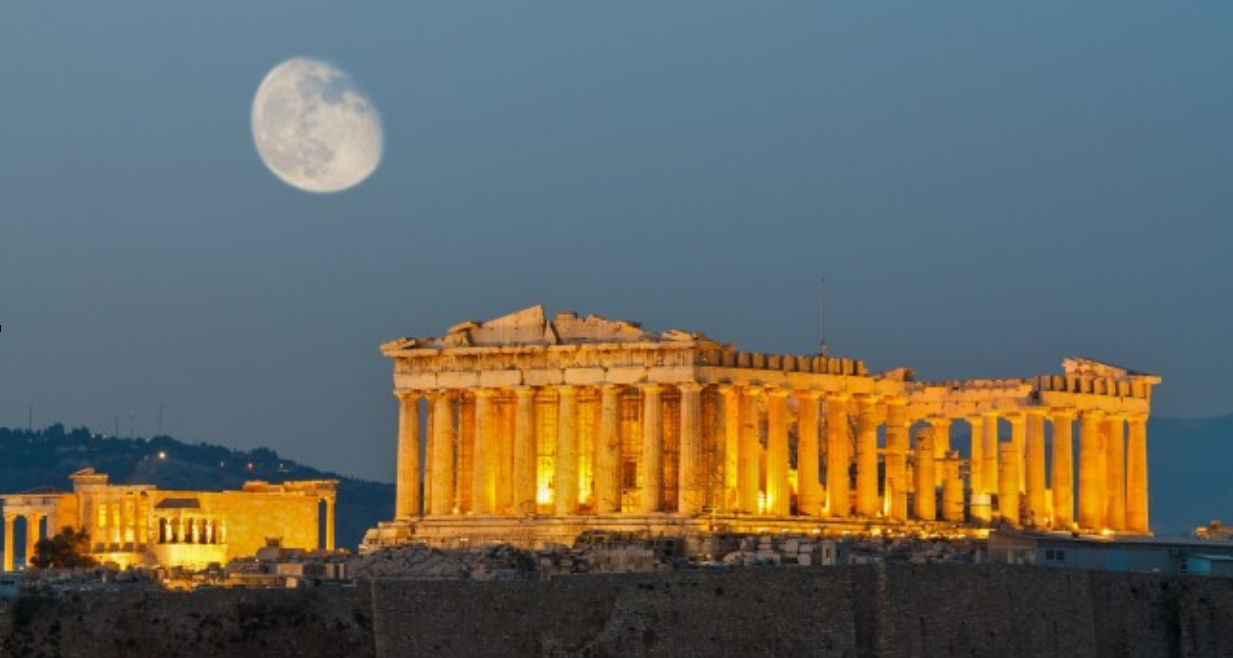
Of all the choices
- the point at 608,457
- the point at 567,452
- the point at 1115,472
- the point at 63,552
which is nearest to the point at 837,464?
the point at 608,457

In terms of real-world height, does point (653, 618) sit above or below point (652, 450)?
below

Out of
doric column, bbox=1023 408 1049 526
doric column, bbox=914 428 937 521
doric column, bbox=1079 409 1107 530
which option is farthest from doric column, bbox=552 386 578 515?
doric column, bbox=1079 409 1107 530

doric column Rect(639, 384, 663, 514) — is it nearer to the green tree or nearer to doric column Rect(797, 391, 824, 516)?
doric column Rect(797, 391, 824, 516)

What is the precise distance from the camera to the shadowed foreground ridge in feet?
308

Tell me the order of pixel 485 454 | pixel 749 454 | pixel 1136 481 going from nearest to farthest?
pixel 749 454, pixel 485 454, pixel 1136 481

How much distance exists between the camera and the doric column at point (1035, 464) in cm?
13525

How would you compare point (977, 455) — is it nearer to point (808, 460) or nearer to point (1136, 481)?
point (1136, 481)

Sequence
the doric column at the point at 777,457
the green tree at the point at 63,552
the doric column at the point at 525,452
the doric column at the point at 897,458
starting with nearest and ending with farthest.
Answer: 1. the doric column at the point at 525,452
2. the doric column at the point at 777,457
3. the green tree at the point at 63,552
4. the doric column at the point at 897,458

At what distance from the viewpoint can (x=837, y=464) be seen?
128 m

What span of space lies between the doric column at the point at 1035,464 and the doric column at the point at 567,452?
64.0 ft

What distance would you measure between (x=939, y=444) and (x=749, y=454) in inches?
607

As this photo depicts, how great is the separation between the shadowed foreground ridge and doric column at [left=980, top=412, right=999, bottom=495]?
2861 centimetres

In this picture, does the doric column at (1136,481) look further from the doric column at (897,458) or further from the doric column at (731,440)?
the doric column at (731,440)

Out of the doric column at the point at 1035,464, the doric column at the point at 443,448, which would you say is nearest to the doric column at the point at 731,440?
the doric column at the point at 443,448
